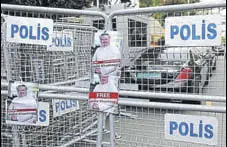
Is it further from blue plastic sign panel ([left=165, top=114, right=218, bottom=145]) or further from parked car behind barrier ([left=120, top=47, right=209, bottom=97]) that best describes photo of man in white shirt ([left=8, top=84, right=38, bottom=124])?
blue plastic sign panel ([left=165, top=114, right=218, bottom=145])

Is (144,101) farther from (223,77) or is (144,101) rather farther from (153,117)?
(223,77)

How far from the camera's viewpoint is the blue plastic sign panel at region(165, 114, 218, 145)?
2.67 metres

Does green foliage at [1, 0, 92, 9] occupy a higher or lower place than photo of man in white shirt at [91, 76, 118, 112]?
higher

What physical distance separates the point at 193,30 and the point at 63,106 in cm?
183

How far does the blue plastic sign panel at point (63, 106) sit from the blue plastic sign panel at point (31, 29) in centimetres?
89

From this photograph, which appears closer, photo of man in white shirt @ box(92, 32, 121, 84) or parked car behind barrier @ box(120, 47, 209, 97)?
photo of man in white shirt @ box(92, 32, 121, 84)

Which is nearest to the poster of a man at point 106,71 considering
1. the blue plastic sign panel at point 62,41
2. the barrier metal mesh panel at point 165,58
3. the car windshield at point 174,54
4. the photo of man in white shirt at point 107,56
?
the photo of man in white shirt at point 107,56

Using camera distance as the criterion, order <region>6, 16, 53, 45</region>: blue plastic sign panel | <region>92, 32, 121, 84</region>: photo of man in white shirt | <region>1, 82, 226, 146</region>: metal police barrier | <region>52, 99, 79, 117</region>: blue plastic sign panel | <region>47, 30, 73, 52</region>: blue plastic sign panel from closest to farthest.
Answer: <region>1, 82, 226, 146</region>: metal police barrier < <region>92, 32, 121, 84</region>: photo of man in white shirt < <region>6, 16, 53, 45</region>: blue plastic sign panel < <region>52, 99, 79, 117</region>: blue plastic sign panel < <region>47, 30, 73, 52</region>: blue plastic sign panel

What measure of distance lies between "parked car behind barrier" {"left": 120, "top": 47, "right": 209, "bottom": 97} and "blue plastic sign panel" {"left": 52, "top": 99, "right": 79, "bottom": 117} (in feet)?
2.67

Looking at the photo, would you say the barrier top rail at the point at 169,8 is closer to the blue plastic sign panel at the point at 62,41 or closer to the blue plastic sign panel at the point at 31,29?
the blue plastic sign panel at the point at 31,29

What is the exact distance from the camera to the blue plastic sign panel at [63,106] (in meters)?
3.71

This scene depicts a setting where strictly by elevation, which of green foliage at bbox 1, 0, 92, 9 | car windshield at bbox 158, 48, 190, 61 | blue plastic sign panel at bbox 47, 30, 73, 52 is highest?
green foliage at bbox 1, 0, 92, 9

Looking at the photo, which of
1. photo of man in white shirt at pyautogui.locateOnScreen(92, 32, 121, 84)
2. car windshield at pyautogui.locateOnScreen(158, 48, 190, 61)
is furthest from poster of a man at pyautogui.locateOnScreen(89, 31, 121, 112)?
car windshield at pyautogui.locateOnScreen(158, 48, 190, 61)

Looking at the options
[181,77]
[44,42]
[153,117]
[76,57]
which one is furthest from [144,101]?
[76,57]
